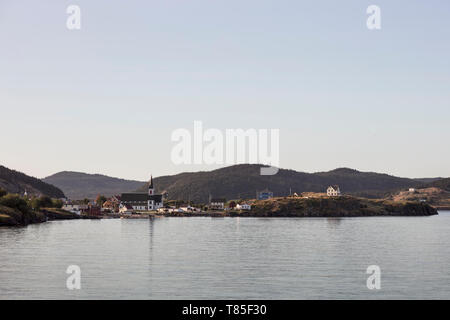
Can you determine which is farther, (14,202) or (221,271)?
(14,202)

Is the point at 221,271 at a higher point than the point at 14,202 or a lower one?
lower

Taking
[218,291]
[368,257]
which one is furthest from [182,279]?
[368,257]

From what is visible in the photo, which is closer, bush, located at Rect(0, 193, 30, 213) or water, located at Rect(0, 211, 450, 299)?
water, located at Rect(0, 211, 450, 299)

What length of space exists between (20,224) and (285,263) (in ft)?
406

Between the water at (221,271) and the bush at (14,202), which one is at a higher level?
the bush at (14,202)

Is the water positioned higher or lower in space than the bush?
lower

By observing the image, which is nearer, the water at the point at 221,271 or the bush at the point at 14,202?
Result: the water at the point at 221,271

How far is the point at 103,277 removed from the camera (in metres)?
56.0
